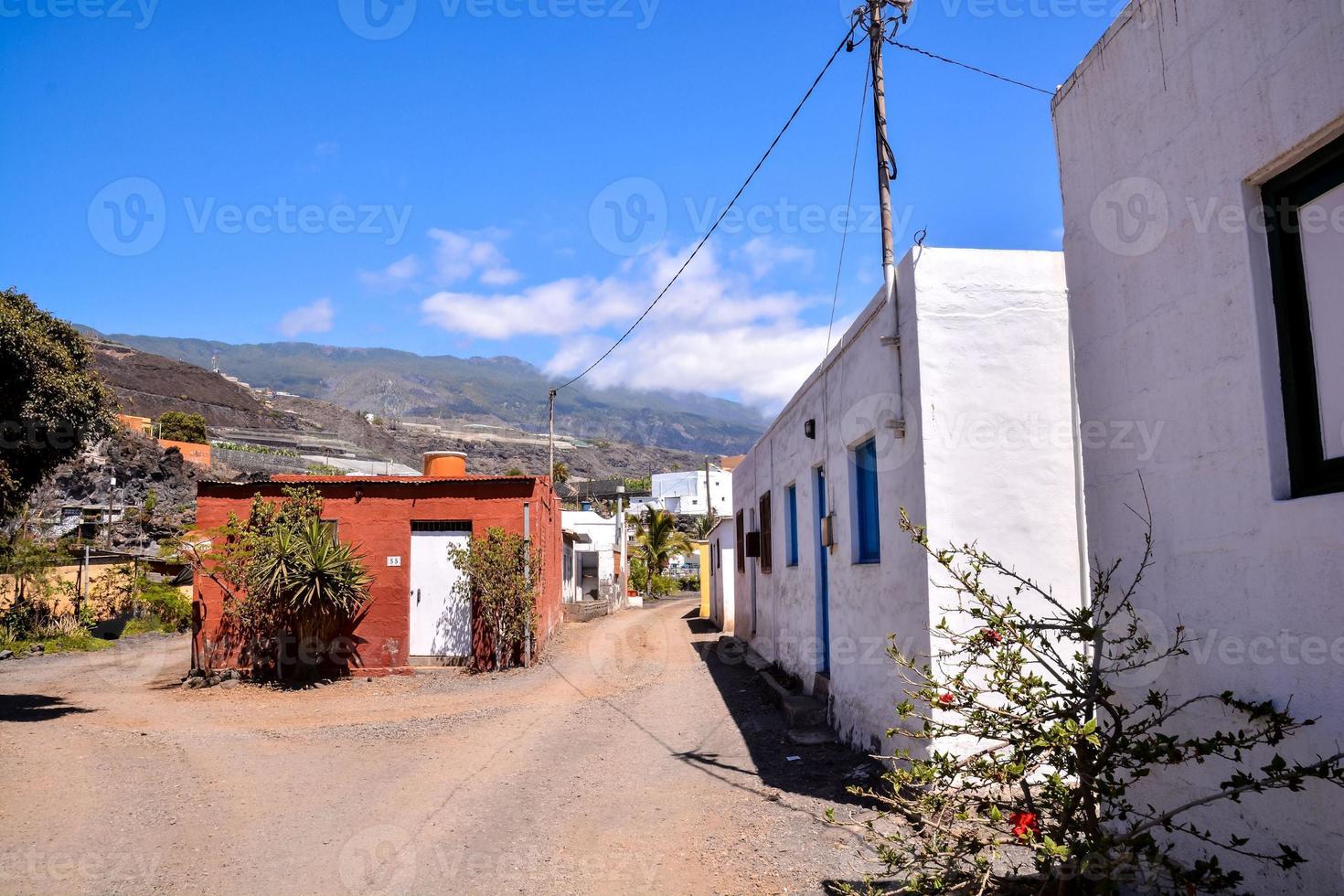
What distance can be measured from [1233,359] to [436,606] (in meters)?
13.5

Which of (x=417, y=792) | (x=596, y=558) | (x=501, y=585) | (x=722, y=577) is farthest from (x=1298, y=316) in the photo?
(x=596, y=558)

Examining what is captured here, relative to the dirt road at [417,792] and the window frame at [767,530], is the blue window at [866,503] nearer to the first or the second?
the dirt road at [417,792]

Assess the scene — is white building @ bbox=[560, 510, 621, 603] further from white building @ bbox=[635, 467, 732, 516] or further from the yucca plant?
white building @ bbox=[635, 467, 732, 516]

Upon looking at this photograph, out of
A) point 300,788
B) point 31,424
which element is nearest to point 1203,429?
point 300,788

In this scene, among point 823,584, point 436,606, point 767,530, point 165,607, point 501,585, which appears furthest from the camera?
point 165,607

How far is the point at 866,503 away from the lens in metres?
8.18

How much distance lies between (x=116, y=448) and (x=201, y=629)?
2405 centimetres

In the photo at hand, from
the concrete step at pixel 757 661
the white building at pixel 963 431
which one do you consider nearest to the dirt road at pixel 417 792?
the concrete step at pixel 757 661

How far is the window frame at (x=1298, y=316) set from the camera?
2.82m

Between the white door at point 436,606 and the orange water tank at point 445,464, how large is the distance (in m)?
2.62

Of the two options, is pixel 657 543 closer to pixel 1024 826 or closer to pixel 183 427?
pixel 183 427

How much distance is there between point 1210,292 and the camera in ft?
10.8

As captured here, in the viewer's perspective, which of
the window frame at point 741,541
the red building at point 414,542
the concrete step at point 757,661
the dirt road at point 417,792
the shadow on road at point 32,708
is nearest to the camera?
the dirt road at point 417,792

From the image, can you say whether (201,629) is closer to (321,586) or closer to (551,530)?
(321,586)
